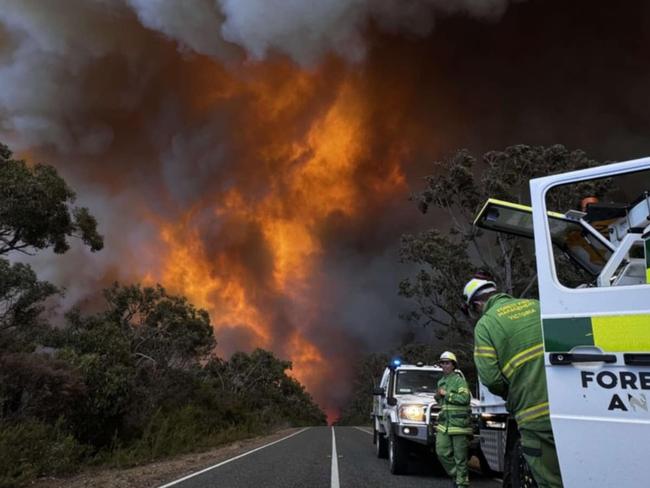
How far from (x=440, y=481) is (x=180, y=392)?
65.5ft

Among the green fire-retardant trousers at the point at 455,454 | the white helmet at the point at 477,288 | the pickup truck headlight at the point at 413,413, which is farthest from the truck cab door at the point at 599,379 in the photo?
the pickup truck headlight at the point at 413,413

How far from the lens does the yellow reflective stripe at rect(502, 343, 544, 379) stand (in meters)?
3.15

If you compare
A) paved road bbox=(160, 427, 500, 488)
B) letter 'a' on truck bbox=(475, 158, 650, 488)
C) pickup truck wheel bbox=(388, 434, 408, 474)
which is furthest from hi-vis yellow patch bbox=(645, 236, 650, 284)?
pickup truck wheel bbox=(388, 434, 408, 474)

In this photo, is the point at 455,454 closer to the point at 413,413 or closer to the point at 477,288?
the point at 477,288

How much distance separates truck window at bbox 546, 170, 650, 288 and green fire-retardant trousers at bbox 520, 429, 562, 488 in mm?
902

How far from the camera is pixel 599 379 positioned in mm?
2666

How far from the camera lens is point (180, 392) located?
26141 millimetres

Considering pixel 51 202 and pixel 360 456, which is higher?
pixel 51 202

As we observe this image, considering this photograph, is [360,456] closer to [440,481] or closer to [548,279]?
[440,481]

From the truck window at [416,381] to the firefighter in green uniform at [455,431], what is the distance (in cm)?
470

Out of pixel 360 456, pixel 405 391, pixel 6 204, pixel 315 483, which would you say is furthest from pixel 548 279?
pixel 6 204

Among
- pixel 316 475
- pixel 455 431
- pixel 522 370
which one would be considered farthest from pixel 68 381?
pixel 522 370

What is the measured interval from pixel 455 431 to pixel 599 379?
3.46 metres

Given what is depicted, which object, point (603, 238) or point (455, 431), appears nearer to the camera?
point (603, 238)
